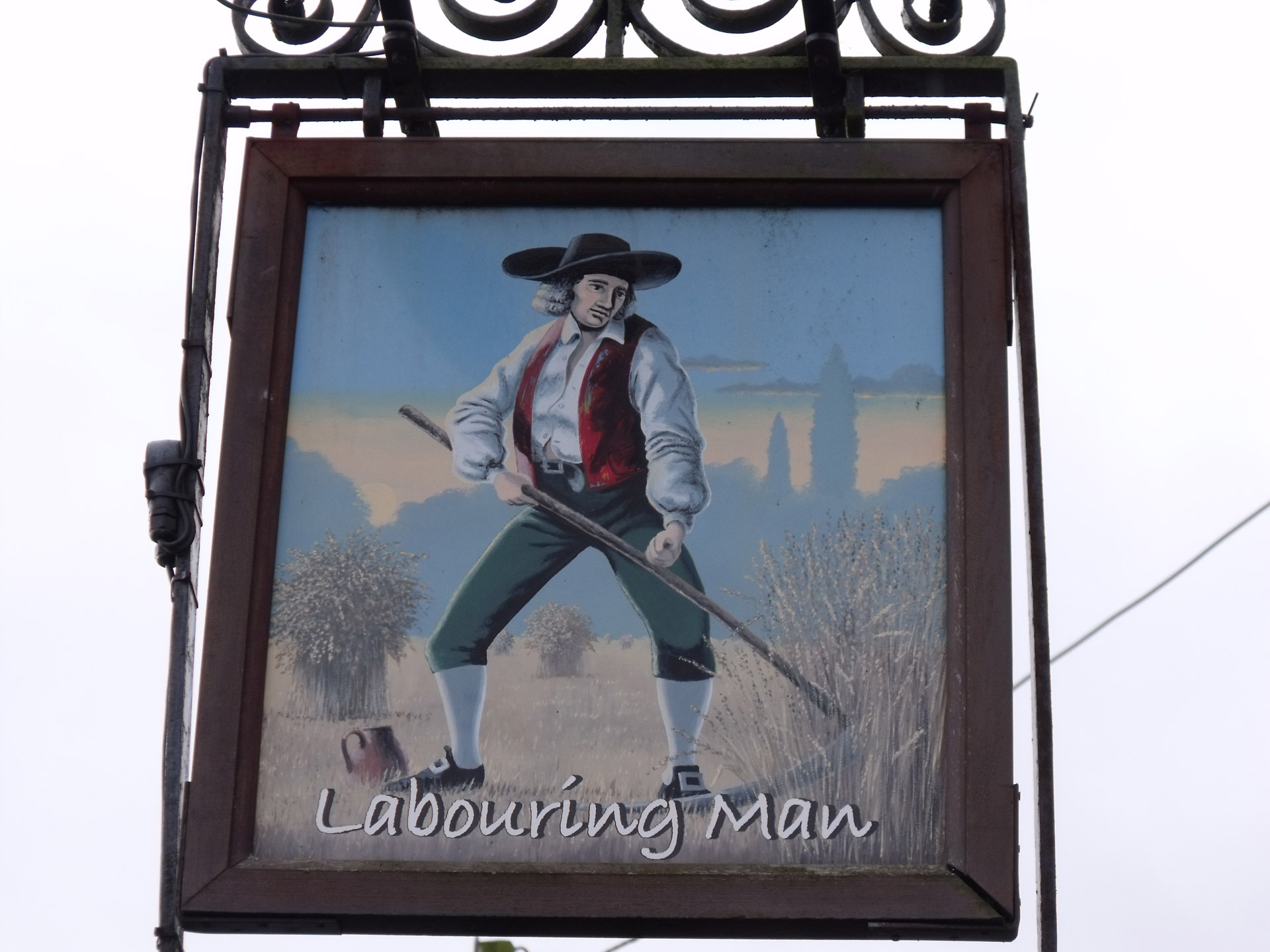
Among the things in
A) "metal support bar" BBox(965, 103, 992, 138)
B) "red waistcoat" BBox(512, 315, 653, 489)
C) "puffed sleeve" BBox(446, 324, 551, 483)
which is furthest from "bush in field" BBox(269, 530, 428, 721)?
"metal support bar" BBox(965, 103, 992, 138)

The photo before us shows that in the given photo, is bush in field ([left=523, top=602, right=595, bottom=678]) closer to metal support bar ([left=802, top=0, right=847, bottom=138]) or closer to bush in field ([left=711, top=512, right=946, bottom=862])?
bush in field ([left=711, top=512, right=946, bottom=862])

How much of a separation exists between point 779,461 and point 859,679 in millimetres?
447

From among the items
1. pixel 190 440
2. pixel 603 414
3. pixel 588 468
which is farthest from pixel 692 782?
pixel 190 440

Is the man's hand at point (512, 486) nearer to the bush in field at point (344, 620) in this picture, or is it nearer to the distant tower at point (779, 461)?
the bush in field at point (344, 620)

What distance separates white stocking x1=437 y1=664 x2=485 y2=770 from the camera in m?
3.66

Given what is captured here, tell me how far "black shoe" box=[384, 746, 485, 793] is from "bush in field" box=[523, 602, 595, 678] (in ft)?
0.73

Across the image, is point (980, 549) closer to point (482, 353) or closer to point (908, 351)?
point (908, 351)

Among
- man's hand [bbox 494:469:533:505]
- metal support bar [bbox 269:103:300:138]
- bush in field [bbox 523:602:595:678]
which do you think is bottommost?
bush in field [bbox 523:602:595:678]

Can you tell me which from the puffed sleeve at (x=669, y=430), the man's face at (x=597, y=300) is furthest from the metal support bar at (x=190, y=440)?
the puffed sleeve at (x=669, y=430)

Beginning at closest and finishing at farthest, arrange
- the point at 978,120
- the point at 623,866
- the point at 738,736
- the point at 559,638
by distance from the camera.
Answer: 1. the point at 623,866
2. the point at 738,736
3. the point at 559,638
4. the point at 978,120

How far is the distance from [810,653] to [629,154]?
1061 mm

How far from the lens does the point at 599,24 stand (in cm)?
437

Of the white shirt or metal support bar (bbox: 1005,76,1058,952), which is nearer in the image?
metal support bar (bbox: 1005,76,1058,952)

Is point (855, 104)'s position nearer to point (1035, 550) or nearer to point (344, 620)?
point (1035, 550)
